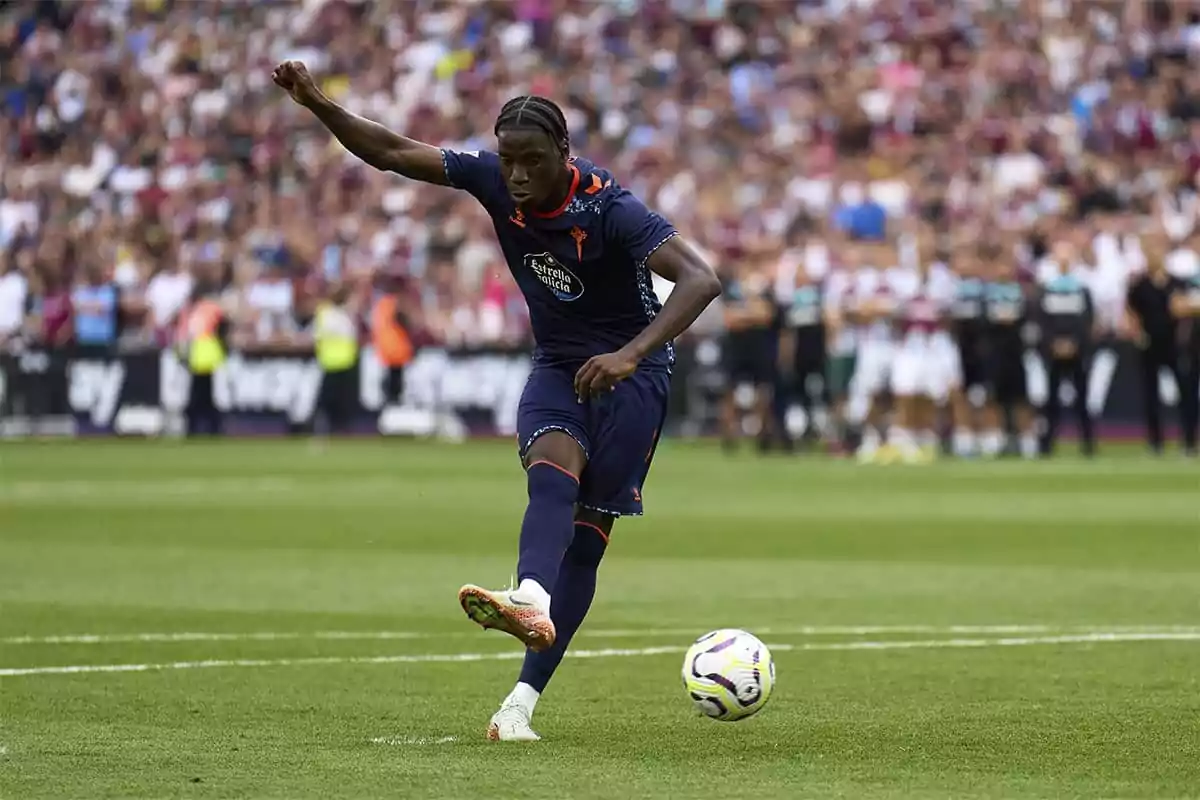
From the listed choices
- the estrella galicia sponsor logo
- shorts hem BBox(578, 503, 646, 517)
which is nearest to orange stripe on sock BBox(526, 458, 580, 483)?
shorts hem BBox(578, 503, 646, 517)

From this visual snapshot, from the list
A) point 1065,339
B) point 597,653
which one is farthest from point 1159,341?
point 597,653

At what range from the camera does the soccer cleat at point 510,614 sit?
277 inches

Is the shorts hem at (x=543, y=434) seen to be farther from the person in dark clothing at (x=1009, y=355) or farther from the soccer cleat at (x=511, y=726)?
the person in dark clothing at (x=1009, y=355)

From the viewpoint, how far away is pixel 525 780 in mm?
6840

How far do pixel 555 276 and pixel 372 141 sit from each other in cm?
78

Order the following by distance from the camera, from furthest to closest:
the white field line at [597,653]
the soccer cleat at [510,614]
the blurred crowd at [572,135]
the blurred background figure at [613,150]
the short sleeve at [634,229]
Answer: the blurred crowd at [572,135]
the blurred background figure at [613,150]
the white field line at [597,653]
the short sleeve at [634,229]
the soccer cleat at [510,614]

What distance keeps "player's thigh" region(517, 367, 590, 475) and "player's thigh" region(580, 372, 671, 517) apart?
0.07 meters

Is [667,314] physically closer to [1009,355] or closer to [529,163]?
[529,163]

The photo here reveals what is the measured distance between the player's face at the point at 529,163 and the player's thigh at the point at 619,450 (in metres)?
0.80

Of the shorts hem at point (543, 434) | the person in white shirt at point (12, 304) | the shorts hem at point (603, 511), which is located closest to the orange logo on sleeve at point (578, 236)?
the shorts hem at point (543, 434)

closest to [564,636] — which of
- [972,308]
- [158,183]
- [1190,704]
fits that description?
[1190,704]

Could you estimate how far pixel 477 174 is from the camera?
8.00 metres

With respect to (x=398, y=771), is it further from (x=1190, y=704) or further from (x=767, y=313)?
(x=767, y=313)

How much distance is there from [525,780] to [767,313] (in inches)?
895
